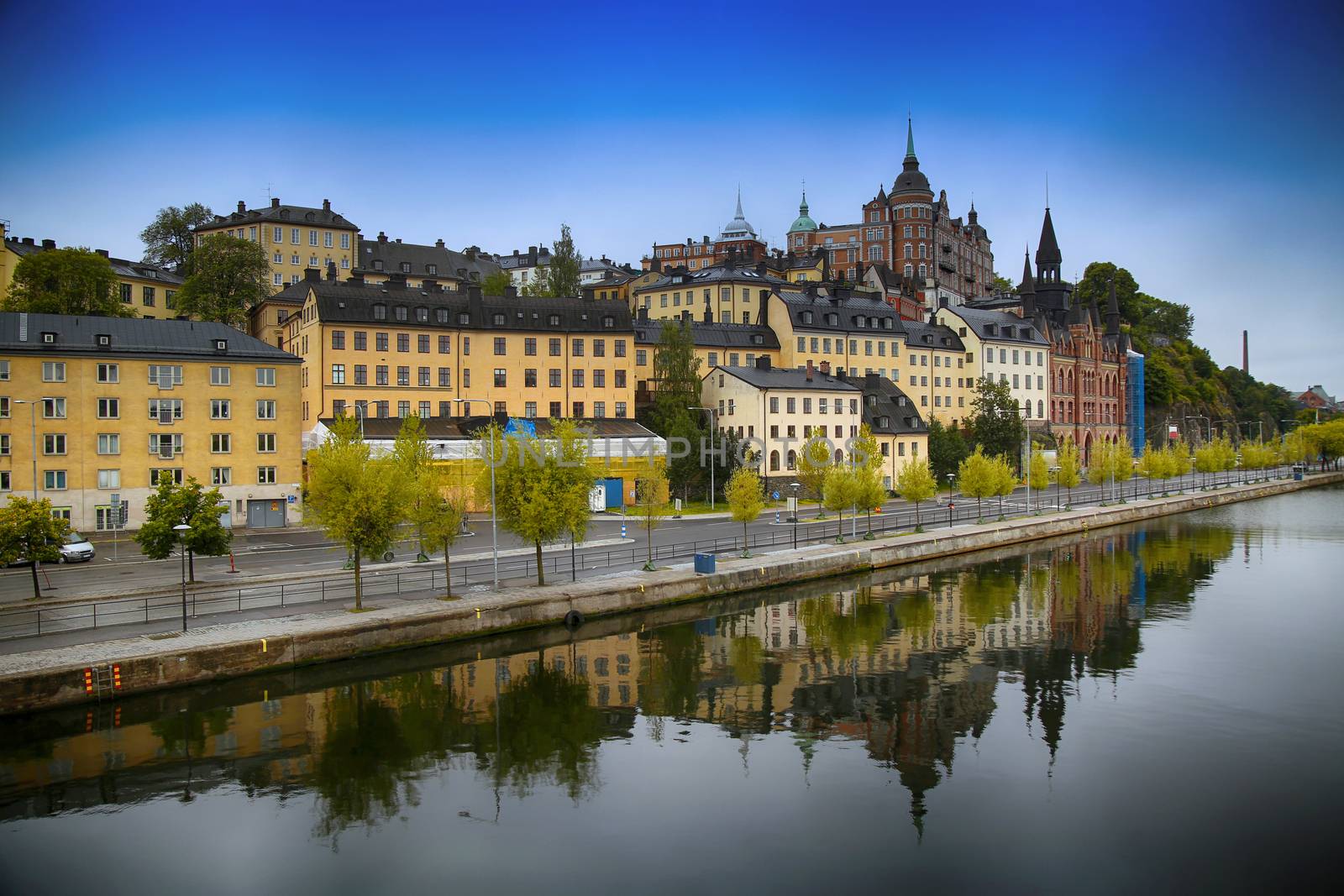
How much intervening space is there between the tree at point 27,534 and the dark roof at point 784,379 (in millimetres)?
48011

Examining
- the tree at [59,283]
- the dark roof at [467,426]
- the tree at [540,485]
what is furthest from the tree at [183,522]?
the tree at [59,283]

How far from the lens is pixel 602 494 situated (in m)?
65.6

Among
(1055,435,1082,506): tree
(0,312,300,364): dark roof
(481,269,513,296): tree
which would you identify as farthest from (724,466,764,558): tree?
(481,269,513,296): tree

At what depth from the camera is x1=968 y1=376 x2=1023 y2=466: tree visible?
8856 centimetres

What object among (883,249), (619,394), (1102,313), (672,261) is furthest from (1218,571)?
(672,261)

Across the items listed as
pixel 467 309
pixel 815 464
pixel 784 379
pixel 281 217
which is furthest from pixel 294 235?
pixel 815 464

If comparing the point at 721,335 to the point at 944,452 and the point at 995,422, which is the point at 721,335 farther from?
the point at 995,422

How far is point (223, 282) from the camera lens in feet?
280

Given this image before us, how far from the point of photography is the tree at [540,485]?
3619 centimetres

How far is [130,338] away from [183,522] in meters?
23.4

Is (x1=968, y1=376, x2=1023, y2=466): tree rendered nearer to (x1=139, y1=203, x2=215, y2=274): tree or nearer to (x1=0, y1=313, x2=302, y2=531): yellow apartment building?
(x1=0, y1=313, x2=302, y2=531): yellow apartment building

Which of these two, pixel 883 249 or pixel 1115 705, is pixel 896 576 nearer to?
pixel 1115 705

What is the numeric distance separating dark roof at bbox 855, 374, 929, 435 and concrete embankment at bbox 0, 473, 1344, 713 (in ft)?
94.6

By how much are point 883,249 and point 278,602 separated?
12814 cm
